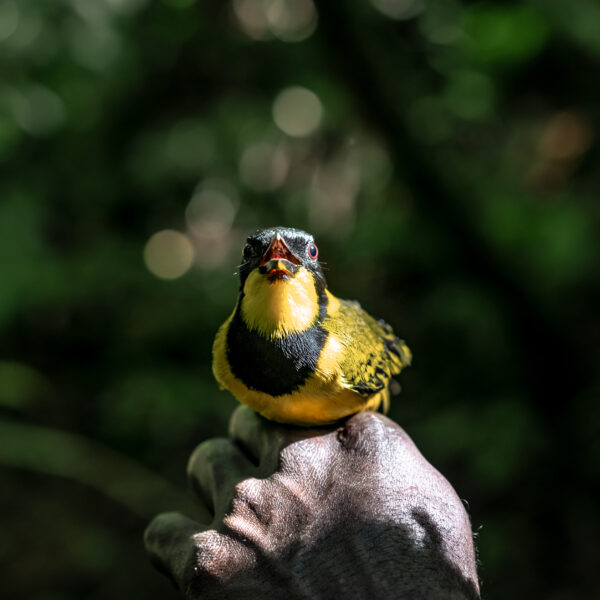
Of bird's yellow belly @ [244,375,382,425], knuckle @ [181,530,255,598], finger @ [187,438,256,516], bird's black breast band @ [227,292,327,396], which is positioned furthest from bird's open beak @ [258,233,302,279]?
knuckle @ [181,530,255,598]

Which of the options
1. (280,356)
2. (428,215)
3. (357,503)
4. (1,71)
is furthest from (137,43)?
(357,503)

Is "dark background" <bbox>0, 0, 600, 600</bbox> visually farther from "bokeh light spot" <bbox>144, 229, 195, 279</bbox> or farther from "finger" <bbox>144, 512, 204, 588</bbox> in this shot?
"finger" <bbox>144, 512, 204, 588</bbox>

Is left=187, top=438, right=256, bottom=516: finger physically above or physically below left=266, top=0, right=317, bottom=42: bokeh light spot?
below

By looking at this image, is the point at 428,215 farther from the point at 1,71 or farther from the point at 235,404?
the point at 1,71

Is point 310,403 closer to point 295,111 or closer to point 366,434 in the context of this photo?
point 366,434

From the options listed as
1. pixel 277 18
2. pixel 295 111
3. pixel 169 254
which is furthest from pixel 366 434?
pixel 277 18

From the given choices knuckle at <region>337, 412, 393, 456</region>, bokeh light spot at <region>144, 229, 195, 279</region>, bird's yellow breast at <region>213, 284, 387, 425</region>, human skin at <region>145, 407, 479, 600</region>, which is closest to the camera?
human skin at <region>145, 407, 479, 600</region>
